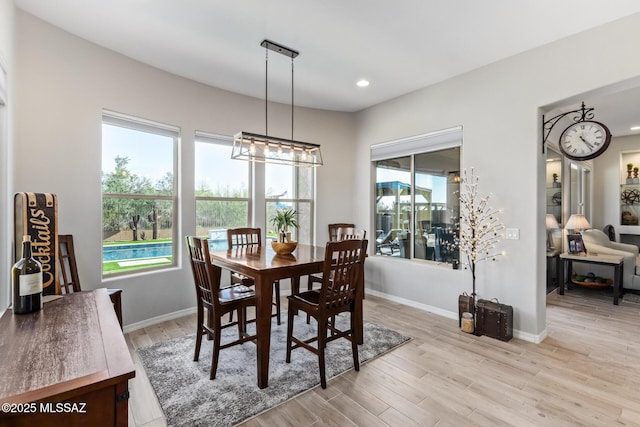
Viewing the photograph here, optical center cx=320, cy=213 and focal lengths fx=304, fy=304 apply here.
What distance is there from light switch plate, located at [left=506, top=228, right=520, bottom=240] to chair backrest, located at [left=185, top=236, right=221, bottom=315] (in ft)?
10.2

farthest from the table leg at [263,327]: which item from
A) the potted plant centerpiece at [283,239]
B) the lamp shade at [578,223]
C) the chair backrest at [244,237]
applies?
the lamp shade at [578,223]

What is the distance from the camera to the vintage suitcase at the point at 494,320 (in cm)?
321

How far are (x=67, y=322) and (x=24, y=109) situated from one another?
2.41 meters

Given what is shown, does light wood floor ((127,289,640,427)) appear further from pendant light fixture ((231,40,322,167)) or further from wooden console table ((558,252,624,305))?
pendant light fixture ((231,40,322,167))

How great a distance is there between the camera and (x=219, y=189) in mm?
4285

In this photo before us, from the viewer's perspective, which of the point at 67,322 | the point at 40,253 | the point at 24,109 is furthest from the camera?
the point at 24,109

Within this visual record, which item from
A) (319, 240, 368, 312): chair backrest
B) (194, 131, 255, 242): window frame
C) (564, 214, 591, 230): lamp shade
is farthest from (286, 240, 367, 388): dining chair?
(564, 214, 591, 230): lamp shade

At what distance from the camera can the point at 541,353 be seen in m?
2.97

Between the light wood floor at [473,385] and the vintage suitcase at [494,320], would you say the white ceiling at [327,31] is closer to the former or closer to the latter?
the vintage suitcase at [494,320]

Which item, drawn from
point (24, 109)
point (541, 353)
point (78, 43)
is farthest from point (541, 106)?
point (24, 109)

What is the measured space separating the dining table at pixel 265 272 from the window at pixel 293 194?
5.38ft

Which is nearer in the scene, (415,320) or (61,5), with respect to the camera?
(61,5)

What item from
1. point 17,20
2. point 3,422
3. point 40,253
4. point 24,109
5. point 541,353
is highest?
point 17,20

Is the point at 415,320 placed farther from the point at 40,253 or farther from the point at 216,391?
the point at 40,253
